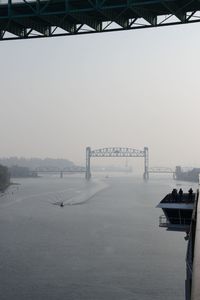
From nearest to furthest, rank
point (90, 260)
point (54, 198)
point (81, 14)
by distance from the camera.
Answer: point (81, 14) < point (90, 260) < point (54, 198)

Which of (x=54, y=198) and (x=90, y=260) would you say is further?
(x=54, y=198)

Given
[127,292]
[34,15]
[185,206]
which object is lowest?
[127,292]

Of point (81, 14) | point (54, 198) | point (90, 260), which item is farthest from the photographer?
point (54, 198)

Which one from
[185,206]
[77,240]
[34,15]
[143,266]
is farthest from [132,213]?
[34,15]

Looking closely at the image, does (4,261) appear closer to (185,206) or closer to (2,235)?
(2,235)

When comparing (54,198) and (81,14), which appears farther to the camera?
(54,198)

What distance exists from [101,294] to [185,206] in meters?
6.78

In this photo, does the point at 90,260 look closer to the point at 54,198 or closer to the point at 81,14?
the point at 81,14

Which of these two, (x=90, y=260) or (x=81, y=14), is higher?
(x=81, y=14)

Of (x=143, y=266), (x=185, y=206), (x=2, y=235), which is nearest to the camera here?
(x=185, y=206)

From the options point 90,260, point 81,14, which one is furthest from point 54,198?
point 81,14

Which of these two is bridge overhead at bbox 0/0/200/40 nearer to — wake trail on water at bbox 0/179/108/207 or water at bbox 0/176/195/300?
water at bbox 0/176/195/300

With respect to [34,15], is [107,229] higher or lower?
lower

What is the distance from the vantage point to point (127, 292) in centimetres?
2222
